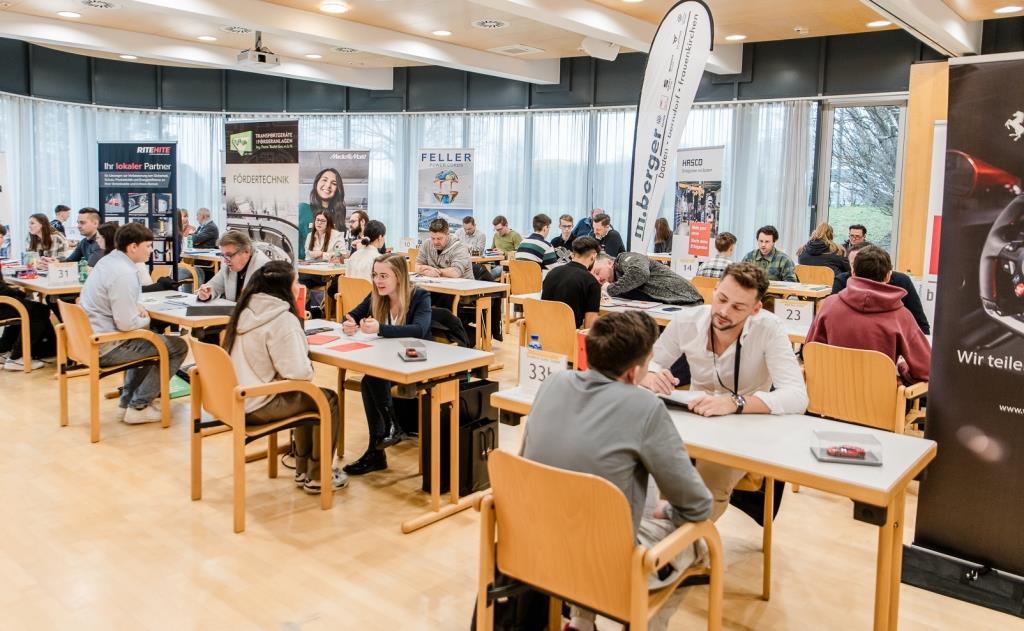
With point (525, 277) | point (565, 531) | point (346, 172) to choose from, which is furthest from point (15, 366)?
point (565, 531)

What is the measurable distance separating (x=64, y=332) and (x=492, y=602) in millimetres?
3882

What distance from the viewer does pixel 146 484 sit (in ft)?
13.2

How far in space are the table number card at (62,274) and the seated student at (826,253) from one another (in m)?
6.63

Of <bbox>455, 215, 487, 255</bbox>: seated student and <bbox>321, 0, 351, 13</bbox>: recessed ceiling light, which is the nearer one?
<bbox>321, 0, 351, 13</bbox>: recessed ceiling light

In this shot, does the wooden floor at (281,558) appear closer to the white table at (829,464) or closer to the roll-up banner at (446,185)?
the white table at (829,464)

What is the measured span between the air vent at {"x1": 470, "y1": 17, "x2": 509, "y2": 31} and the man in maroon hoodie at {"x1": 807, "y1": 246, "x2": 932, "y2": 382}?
5.72 metres

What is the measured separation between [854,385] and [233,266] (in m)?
3.75

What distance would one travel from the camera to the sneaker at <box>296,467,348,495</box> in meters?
3.91

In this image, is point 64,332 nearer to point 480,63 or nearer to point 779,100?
point 480,63

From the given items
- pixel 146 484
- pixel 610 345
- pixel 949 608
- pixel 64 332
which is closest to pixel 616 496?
pixel 610 345

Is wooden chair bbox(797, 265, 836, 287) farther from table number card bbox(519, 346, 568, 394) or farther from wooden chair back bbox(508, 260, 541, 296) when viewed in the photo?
table number card bbox(519, 346, 568, 394)

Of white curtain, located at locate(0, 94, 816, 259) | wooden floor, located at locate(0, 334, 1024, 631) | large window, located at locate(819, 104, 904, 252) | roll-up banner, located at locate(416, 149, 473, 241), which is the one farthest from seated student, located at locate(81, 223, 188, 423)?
large window, located at locate(819, 104, 904, 252)

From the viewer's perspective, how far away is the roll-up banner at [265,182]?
682 cm

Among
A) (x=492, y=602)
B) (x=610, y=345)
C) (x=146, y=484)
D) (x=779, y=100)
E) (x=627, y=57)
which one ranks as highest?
(x=627, y=57)
